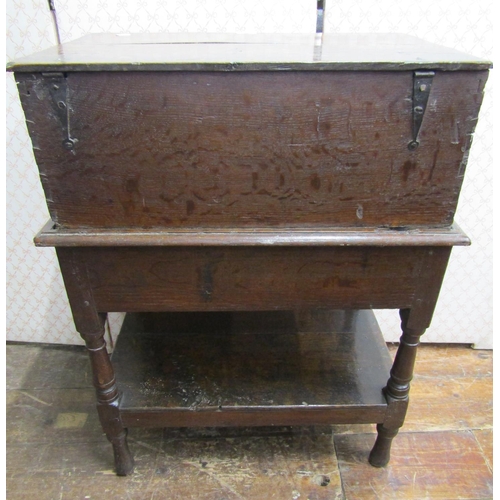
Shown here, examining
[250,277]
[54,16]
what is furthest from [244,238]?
[54,16]

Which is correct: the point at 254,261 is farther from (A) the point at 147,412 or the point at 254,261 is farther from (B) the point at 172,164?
(A) the point at 147,412

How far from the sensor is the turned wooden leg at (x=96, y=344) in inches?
45.3

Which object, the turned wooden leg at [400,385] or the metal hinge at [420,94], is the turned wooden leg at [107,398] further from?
the metal hinge at [420,94]

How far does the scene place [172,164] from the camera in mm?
1028

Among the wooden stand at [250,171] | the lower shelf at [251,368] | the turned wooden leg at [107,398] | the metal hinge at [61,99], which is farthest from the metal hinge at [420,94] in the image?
the turned wooden leg at [107,398]

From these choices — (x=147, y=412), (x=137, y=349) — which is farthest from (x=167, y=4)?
(x=147, y=412)

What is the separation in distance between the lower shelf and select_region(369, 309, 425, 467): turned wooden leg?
38mm

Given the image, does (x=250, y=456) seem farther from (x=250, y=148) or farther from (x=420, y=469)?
(x=250, y=148)

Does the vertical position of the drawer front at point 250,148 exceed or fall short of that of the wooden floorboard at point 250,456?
it exceeds it

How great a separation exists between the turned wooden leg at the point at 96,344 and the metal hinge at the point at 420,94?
2.77ft

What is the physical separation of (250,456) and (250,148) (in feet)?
3.66

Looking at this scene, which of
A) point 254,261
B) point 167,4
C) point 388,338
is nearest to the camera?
point 254,261

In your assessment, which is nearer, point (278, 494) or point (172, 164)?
point (172, 164)

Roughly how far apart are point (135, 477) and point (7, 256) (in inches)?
41.5
